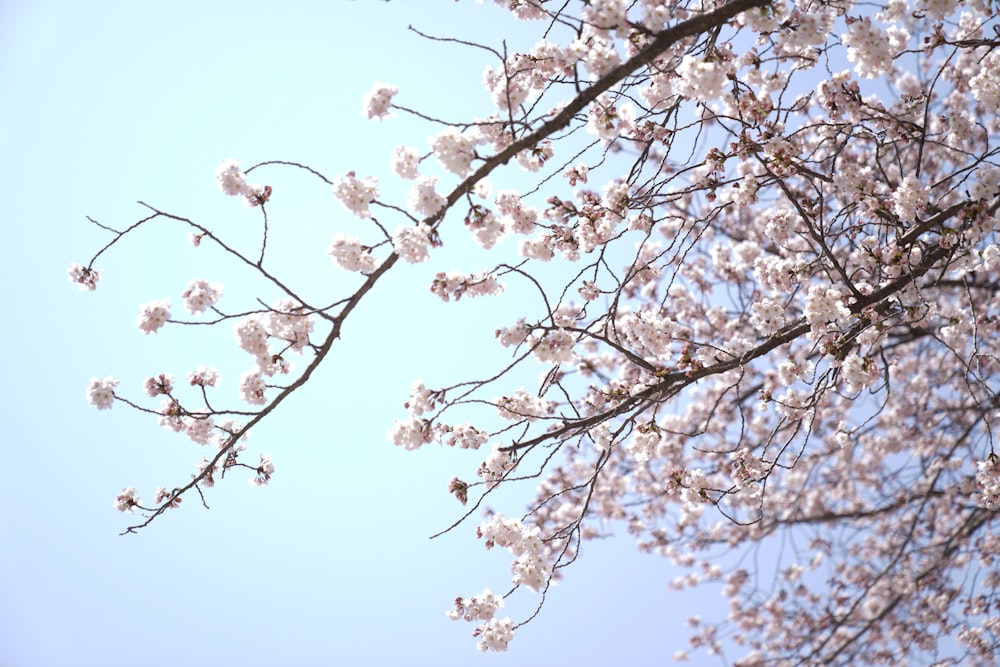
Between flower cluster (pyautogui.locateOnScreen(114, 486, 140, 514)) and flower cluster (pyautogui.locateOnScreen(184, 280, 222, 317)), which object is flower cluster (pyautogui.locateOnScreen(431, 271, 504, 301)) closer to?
flower cluster (pyautogui.locateOnScreen(184, 280, 222, 317))

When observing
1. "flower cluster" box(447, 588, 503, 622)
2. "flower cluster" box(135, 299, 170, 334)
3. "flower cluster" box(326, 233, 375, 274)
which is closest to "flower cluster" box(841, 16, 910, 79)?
"flower cluster" box(326, 233, 375, 274)

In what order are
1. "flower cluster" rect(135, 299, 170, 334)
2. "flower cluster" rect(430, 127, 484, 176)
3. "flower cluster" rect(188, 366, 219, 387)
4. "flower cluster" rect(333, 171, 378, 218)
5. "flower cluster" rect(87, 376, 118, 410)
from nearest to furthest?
"flower cluster" rect(430, 127, 484, 176) < "flower cluster" rect(333, 171, 378, 218) < "flower cluster" rect(135, 299, 170, 334) < "flower cluster" rect(188, 366, 219, 387) < "flower cluster" rect(87, 376, 118, 410)

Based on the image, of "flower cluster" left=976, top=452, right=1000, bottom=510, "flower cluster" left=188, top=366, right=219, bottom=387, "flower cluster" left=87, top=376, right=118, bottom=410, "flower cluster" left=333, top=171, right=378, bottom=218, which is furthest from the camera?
"flower cluster" left=87, top=376, right=118, bottom=410

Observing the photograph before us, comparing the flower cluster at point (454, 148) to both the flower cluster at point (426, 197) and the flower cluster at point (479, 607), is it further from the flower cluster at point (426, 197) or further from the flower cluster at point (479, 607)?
the flower cluster at point (479, 607)

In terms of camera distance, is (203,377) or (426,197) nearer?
(426,197)

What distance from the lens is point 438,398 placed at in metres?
3.39

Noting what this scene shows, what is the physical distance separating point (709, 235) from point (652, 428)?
4066 millimetres

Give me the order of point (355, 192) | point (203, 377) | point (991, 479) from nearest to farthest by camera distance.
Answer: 1. point (355, 192)
2. point (991, 479)
3. point (203, 377)

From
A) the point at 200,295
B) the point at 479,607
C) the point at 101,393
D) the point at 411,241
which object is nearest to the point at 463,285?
the point at 411,241

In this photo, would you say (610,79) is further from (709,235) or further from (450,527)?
(709,235)

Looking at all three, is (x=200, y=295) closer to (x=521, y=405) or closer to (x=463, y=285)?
(x=463, y=285)

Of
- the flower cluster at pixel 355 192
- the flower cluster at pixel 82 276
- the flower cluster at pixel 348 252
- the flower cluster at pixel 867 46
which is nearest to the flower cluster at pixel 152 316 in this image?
the flower cluster at pixel 82 276

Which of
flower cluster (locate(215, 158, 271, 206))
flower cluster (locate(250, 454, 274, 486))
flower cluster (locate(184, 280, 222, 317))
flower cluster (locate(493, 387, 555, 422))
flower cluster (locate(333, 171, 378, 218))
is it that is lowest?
flower cluster (locate(493, 387, 555, 422))

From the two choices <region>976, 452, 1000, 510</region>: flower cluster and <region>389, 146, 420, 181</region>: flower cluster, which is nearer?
<region>389, 146, 420, 181</region>: flower cluster
